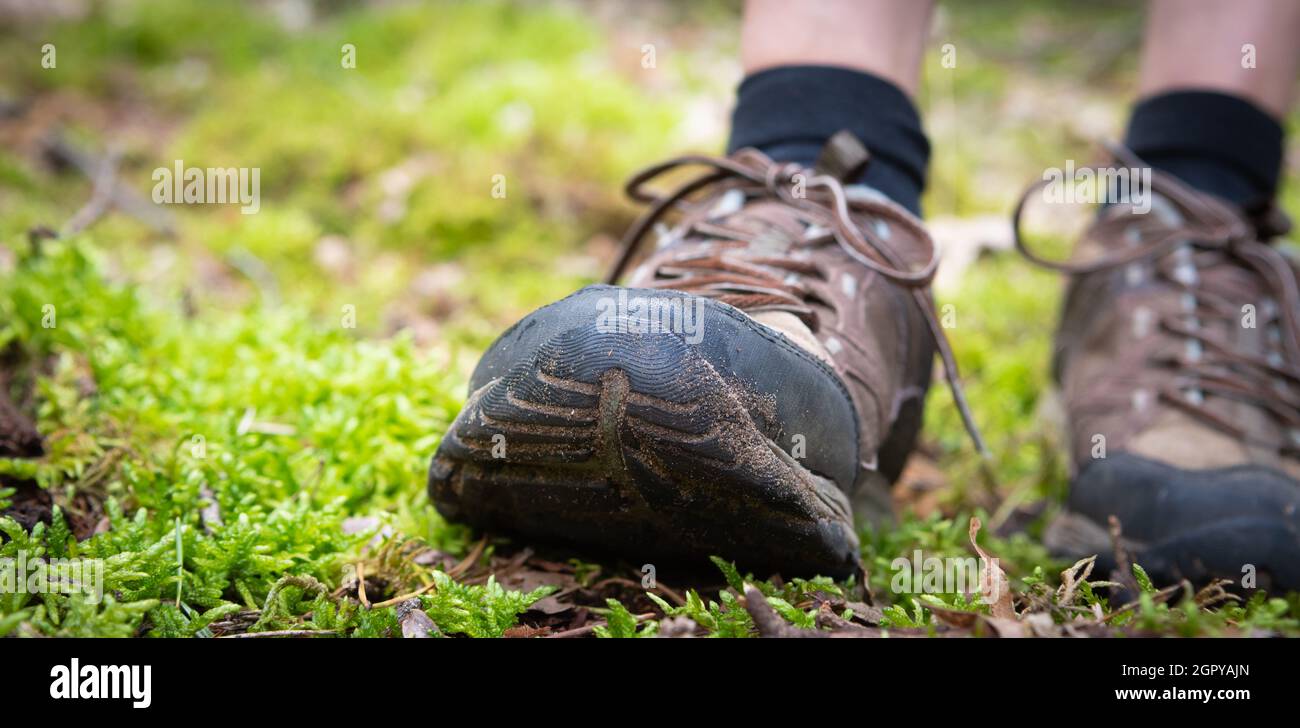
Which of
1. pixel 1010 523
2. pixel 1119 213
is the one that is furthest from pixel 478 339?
pixel 1119 213

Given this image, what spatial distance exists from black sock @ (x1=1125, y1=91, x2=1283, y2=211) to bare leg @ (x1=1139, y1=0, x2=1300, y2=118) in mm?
45

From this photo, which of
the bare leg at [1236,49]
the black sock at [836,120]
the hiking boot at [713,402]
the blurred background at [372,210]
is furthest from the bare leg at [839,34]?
the bare leg at [1236,49]

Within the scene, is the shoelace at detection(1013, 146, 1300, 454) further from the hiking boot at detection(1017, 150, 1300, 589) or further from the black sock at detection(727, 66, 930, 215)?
the black sock at detection(727, 66, 930, 215)

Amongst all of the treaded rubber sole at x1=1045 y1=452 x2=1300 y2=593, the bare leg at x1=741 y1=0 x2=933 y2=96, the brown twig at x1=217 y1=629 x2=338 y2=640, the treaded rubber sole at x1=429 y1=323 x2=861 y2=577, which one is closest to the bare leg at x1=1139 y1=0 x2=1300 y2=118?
the bare leg at x1=741 y1=0 x2=933 y2=96

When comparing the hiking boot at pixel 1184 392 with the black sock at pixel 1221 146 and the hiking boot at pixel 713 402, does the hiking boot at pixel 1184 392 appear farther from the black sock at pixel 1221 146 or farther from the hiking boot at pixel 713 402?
the hiking boot at pixel 713 402

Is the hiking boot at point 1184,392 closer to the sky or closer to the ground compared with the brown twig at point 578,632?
closer to the sky

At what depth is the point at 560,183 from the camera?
3844 mm

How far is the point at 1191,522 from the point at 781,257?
2.90 ft

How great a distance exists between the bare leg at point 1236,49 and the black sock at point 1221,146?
0.04 m

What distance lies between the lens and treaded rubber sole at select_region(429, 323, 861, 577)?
1119mm

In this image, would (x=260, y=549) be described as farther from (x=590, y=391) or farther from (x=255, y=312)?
(x=255, y=312)

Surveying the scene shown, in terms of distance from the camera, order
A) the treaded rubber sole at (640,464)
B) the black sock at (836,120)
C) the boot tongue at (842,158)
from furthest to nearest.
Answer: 1. the black sock at (836,120)
2. the boot tongue at (842,158)
3. the treaded rubber sole at (640,464)

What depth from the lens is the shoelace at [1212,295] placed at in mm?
1816

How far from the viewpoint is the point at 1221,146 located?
2.13 m
